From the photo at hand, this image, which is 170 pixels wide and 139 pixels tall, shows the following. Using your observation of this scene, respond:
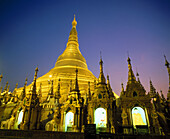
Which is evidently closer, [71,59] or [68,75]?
[68,75]

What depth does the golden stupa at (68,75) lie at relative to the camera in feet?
119

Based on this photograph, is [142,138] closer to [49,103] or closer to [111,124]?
[111,124]

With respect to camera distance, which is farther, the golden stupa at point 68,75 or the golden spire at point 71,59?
the golden spire at point 71,59

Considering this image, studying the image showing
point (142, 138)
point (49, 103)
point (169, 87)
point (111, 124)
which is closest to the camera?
point (142, 138)

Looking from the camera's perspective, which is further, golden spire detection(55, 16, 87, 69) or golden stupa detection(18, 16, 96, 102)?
golden spire detection(55, 16, 87, 69)

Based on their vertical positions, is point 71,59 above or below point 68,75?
above

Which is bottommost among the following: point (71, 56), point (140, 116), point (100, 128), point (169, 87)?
point (100, 128)

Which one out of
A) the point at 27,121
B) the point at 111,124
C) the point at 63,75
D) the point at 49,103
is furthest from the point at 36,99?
the point at 63,75

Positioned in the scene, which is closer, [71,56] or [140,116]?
[140,116]

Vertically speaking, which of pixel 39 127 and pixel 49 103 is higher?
pixel 49 103

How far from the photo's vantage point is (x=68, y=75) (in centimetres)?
4175

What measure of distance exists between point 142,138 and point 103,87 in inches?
385

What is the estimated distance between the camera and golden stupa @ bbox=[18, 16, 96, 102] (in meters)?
36.2

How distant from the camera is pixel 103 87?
18.6m
